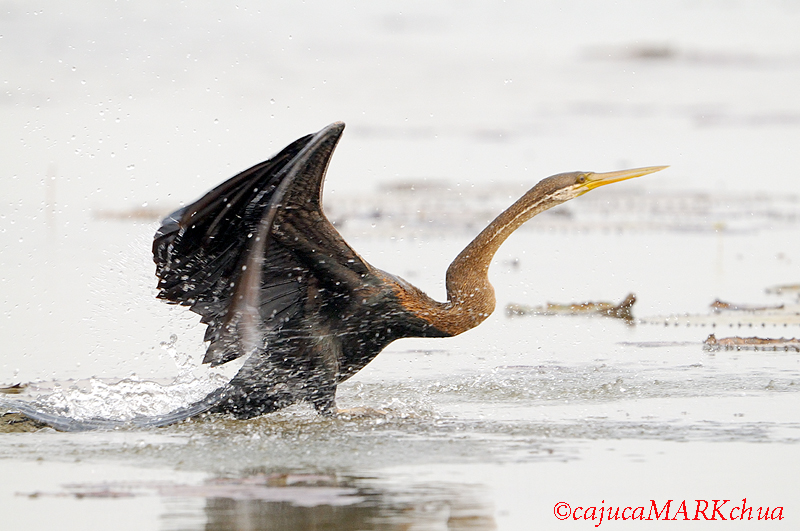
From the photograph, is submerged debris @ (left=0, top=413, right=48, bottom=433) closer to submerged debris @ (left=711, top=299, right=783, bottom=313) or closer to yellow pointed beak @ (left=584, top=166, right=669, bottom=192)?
yellow pointed beak @ (left=584, top=166, right=669, bottom=192)

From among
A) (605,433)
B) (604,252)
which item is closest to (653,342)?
(605,433)

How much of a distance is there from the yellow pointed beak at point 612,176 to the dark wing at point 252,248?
1.91 m

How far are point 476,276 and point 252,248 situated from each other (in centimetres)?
157

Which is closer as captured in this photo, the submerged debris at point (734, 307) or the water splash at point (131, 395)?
the water splash at point (131, 395)

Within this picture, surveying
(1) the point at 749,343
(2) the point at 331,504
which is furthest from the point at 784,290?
(2) the point at 331,504

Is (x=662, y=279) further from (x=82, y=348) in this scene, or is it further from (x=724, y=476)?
(x=724, y=476)

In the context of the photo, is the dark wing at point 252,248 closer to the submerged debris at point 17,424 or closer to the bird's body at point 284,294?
the bird's body at point 284,294

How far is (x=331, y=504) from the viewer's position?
541 centimetres

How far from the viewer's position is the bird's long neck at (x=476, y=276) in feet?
25.1

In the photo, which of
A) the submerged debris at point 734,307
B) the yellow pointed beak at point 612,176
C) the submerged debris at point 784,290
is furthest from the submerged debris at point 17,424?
the submerged debris at point 784,290

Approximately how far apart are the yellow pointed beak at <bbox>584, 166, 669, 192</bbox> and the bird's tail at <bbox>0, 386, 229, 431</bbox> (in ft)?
9.31

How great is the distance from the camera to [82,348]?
34.6ft

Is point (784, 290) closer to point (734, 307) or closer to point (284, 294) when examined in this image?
point (734, 307)

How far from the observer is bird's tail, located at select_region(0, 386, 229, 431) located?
23.7ft
